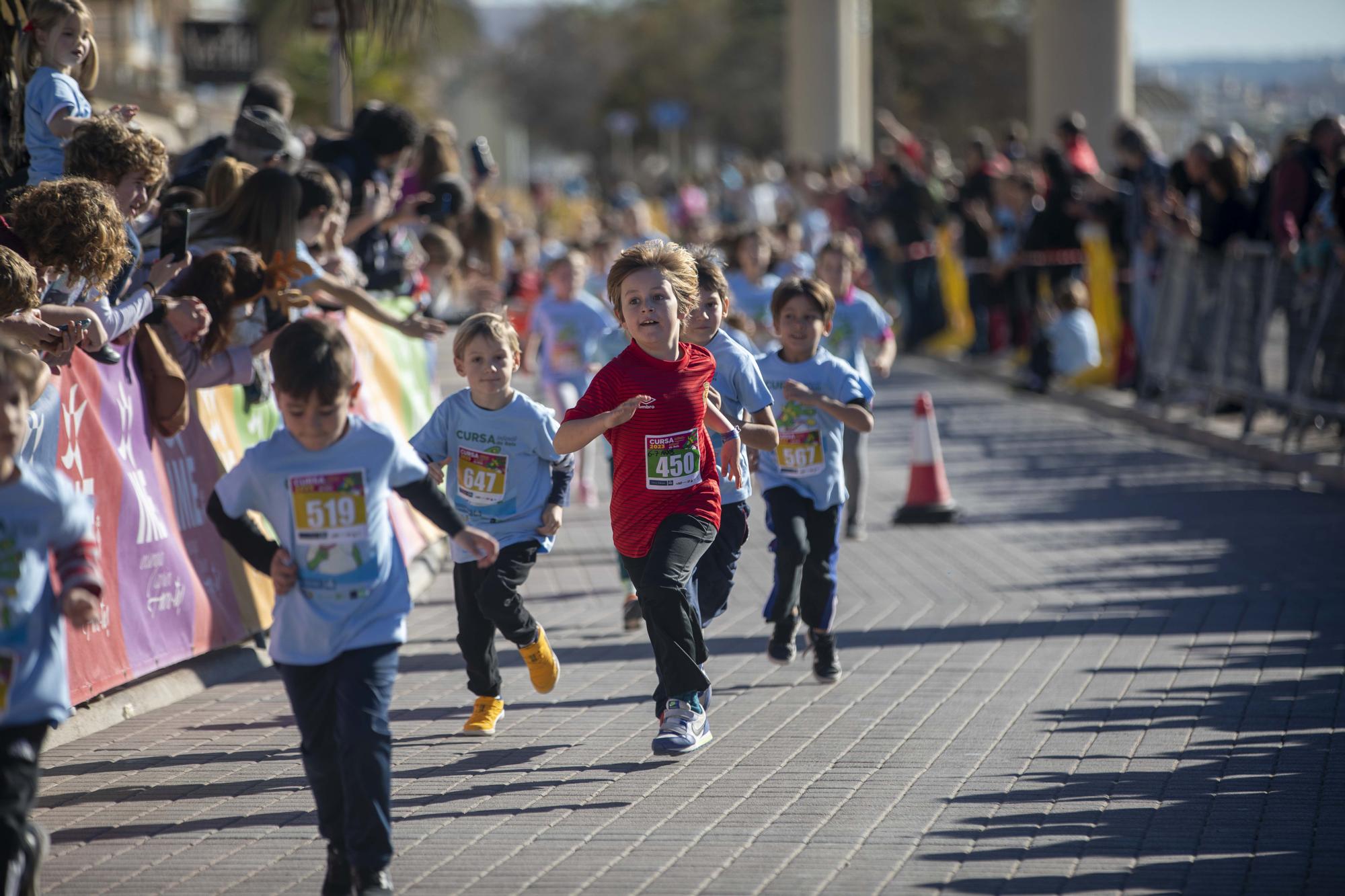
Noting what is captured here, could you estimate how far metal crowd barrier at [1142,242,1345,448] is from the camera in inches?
505

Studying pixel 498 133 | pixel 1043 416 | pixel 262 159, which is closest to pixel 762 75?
pixel 498 133

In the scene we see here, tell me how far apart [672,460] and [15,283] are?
2.24 metres

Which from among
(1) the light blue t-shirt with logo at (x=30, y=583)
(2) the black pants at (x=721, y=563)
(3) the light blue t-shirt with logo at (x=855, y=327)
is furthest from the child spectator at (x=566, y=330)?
(1) the light blue t-shirt with logo at (x=30, y=583)

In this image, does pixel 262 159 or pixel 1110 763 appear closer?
pixel 1110 763

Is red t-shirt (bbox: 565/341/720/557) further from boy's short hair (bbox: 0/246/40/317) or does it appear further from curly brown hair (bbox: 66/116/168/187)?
curly brown hair (bbox: 66/116/168/187)

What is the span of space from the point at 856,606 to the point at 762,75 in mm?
73096

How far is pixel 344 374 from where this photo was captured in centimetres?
479

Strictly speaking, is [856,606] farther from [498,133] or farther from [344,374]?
[498,133]

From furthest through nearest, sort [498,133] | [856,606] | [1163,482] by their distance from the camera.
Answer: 1. [498,133]
2. [1163,482]
3. [856,606]

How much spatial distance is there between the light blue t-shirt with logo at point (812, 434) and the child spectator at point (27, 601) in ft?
12.6

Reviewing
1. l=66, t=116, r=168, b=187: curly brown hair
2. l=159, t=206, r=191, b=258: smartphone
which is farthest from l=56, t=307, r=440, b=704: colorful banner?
l=66, t=116, r=168, b=187: curly brown hair

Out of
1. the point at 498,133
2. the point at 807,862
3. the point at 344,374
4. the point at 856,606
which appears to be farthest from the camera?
the point at 498,133

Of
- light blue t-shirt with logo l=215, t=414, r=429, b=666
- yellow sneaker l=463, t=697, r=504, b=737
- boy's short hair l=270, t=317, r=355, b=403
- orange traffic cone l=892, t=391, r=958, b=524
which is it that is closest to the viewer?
boy's short hair l=270, t=317, r=355, b=403

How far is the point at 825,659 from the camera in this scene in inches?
298
